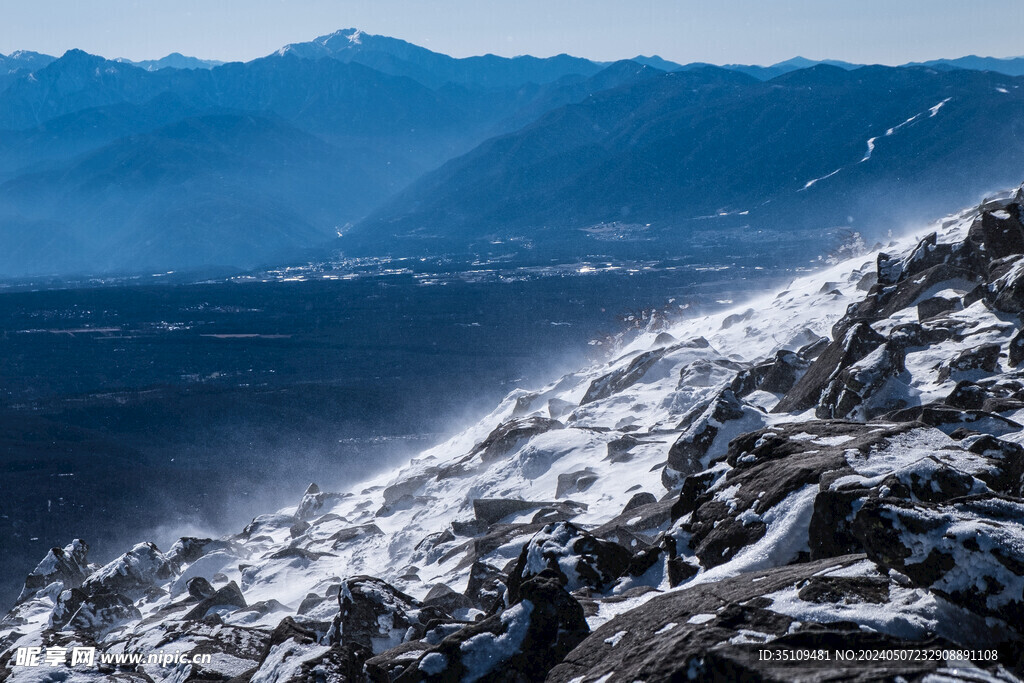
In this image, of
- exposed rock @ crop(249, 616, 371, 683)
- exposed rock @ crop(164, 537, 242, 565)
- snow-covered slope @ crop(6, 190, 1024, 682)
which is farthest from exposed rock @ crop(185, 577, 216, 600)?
exposed rock @ crop(249, 616, 371, 683)

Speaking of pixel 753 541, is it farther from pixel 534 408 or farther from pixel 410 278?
pixel 410 278

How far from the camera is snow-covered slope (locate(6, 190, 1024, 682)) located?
671 cm

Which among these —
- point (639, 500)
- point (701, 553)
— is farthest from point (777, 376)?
point (701, 553)

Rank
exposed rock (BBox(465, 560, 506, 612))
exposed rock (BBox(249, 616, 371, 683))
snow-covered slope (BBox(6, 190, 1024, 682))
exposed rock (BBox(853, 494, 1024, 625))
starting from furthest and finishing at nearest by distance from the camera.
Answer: exposed rock (BBox(465, 560, 506, 612)), exposed rock (BBox(249, 616, 371, 683)), snow-covered slope (BBox(6, 190, 1024, 682)), exposed rock (BBox(853, 494, 1024, 625))

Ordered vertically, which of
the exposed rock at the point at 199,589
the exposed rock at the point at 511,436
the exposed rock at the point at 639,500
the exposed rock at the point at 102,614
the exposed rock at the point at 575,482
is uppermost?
the exposed rock at the point at 639,500

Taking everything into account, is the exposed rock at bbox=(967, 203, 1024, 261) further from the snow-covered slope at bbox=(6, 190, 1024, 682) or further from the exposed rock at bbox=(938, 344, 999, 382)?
the exposed rock at bbox=(938, 344, 999, 382)

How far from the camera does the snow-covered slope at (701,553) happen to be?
22.0ft

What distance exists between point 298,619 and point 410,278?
178830 mm

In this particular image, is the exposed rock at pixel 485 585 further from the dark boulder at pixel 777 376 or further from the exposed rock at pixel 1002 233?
the exposed rock at pixel 1002 233

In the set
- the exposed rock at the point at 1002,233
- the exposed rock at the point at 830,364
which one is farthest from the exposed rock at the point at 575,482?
the exposed rock at the point at 1002,233

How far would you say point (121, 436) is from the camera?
234ft

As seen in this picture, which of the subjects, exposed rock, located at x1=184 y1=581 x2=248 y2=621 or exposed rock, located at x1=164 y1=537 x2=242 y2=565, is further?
exposed rock, located at x1=164 y1=537 x2=242 y2=565

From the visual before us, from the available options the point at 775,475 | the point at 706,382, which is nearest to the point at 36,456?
the point at 706,382

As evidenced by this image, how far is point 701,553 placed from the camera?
398 inches
